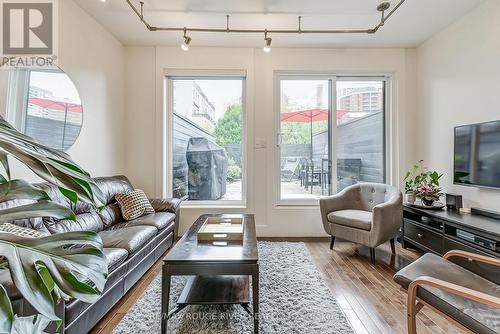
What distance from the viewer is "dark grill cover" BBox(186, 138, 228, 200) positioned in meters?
3.88

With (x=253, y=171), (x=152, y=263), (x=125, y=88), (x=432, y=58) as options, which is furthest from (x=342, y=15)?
(x=152, y=263)

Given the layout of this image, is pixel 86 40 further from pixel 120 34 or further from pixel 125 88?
pixel 125 88

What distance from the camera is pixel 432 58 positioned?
3385mm

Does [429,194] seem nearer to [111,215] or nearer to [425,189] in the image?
[425,189]

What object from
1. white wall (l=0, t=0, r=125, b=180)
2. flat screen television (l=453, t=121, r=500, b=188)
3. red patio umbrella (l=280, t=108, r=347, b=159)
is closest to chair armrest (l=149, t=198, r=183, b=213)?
white wall (l=0, t=0, r=125, b=180)

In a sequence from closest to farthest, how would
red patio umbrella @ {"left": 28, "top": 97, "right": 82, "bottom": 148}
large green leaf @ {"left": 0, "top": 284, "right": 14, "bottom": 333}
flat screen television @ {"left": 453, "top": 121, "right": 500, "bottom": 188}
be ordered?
large green leaf @ {"left": 0, "top": 284, "right": 14, "bottom": 333}, red patio umbrella @ {"left": 28, "top": 97, "right": 82, "bottom": 148}, flat screen television @ {"left": 453, "top": 121, "right": 500, "bottom": 188}

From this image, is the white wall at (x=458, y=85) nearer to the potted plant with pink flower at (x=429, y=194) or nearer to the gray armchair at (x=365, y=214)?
the potted plant with pink flower at (x=429, y=194)

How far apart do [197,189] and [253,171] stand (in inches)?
36.8

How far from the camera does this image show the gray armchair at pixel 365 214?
107 inches

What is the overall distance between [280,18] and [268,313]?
302 centimetres

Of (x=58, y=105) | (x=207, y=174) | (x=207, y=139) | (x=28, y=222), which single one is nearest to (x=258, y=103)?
(x=207, y=139)

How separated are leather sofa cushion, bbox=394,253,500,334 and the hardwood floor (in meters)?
0.43

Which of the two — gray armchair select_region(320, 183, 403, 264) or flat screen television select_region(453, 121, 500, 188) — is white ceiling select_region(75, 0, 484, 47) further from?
gray armchair select_region(320, 183, 403, 264)

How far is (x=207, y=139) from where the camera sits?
3.88m
